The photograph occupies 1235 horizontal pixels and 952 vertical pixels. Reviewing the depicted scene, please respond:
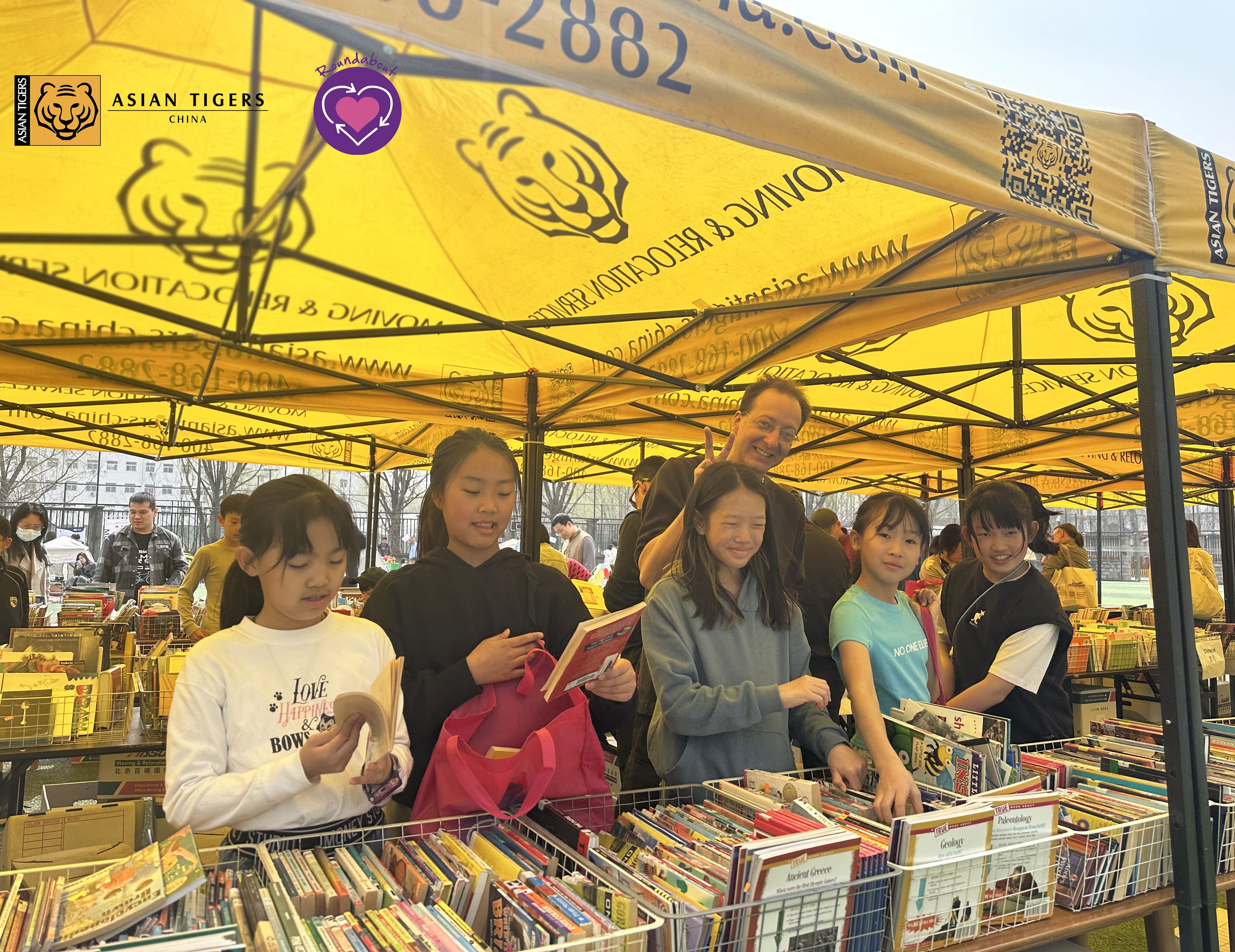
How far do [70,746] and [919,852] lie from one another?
3026 mm

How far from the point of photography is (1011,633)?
2.72 metres

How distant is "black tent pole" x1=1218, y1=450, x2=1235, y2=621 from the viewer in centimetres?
1012

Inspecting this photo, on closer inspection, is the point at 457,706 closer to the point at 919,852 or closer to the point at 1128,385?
the point at 919,852

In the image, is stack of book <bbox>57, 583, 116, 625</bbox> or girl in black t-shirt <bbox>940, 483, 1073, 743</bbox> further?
stack of book <bbox>57, 583, 116, 625</bbox>

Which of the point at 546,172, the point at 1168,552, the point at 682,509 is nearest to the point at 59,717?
the point at 682,509

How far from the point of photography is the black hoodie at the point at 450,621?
6.61 feet

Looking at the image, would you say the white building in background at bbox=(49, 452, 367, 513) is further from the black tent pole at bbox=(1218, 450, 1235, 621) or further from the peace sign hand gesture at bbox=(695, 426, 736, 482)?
the peace sign hand gesture at bbox=(695, 426, 736, 482)

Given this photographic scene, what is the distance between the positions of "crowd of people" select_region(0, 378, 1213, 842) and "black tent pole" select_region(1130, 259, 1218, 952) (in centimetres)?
51

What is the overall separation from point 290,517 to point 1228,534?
12.0 m

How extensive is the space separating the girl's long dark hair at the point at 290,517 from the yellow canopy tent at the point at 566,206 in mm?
967

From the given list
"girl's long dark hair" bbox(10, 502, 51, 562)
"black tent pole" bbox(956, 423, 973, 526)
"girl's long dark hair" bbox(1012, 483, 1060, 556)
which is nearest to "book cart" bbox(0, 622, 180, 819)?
"girl's long dark hair" bbox(1012, 483, 1060, 556)

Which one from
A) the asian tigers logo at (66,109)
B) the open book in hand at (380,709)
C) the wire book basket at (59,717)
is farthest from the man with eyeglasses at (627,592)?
the asian tigers logo at (66,109)

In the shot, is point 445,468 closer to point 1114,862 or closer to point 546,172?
point 546,172

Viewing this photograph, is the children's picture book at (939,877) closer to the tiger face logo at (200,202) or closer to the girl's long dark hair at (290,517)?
the girl's long dark hair at (290,517)
